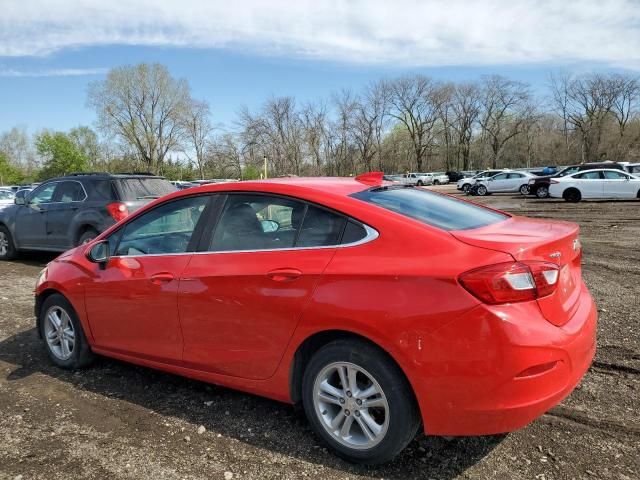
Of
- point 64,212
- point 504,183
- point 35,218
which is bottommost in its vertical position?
point 504,183

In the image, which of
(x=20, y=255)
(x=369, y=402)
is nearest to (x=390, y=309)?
(x=369, y=402)

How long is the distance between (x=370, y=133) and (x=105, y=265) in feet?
261

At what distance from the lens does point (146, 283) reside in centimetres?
361

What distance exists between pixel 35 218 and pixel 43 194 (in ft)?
1.59

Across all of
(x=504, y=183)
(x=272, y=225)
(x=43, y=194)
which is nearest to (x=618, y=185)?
(x=504, y=183)

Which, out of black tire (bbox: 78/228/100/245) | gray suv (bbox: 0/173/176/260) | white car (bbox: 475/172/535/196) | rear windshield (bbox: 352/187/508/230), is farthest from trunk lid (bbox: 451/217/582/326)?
white car (bbox: 475/172/535/196)

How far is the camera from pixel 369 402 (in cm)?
274

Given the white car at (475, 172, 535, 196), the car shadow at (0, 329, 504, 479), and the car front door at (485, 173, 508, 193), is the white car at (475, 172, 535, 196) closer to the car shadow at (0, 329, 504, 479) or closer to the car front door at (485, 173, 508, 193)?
the car front door at (485, 173, 508, 193)

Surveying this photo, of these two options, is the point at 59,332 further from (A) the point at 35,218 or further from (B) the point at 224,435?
(A) the point at 35,218

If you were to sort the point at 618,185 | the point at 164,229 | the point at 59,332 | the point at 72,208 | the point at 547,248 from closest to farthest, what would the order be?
1. the point at 547,248
2. the point at 164,229
3. the point at 59,332
4. the point at 72,208
5. the point at 618,185

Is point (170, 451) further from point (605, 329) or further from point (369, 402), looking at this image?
point (605, 329)

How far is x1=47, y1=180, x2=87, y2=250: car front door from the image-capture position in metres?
9.06

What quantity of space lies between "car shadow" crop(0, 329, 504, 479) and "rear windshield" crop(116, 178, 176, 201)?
13.7ft

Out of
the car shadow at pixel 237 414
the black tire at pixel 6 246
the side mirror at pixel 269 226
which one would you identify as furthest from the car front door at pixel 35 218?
the side mirror at pixel 269 226
